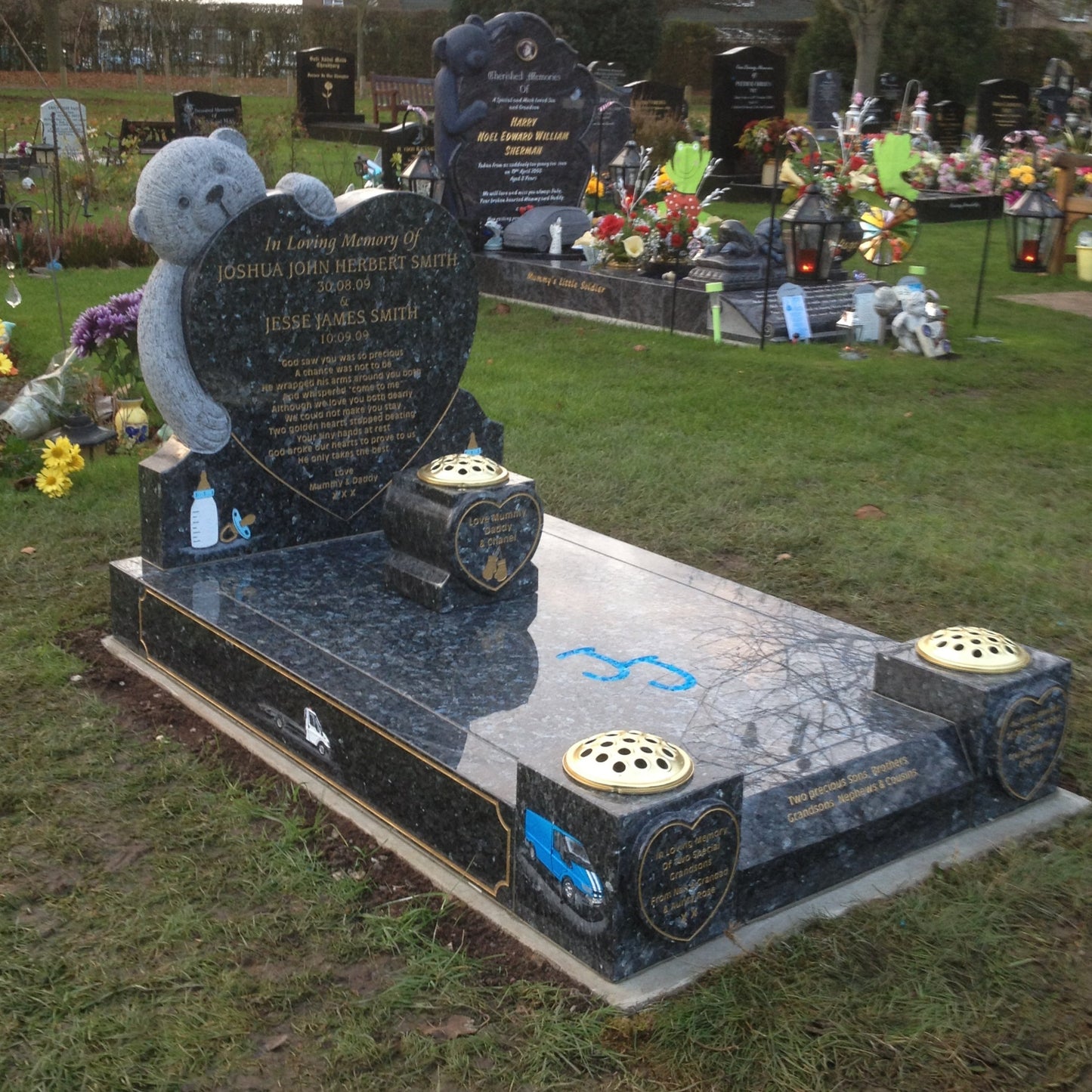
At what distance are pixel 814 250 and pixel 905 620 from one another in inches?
205

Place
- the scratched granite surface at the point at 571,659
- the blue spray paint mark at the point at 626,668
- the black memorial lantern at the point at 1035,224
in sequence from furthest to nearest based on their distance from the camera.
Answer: the black memorial lantern at the point at 1035,224, the blue spray paint mark at the point at 626,668, the scratched granite surface at the point at 571,659

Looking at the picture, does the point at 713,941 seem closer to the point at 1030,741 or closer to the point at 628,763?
the point at 628,763

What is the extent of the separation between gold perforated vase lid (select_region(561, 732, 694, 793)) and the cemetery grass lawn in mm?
486

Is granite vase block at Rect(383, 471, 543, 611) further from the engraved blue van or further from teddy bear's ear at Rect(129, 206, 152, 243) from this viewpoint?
the engraved blue van

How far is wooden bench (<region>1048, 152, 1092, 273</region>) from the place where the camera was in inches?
568

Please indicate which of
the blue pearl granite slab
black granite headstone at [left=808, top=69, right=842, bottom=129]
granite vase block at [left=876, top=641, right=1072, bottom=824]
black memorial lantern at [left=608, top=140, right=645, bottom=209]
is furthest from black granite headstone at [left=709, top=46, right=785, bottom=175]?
granite vase block at [left=876, top=641, right=1072, bottom=824]

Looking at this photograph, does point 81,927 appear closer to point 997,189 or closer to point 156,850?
point 156,850

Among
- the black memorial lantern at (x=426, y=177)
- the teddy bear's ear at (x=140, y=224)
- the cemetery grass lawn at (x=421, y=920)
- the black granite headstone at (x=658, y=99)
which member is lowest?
the cemetery grass lawn at (x=421, y=920)

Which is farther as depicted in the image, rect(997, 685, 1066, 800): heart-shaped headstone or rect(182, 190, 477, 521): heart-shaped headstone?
rect(182, 190, 477, 521): heart-shaped headstone

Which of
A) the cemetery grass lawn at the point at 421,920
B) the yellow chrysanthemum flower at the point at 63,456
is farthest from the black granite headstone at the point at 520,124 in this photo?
the cemetery grass lawn at the point at 421,920

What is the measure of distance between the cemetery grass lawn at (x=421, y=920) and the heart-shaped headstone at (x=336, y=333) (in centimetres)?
106

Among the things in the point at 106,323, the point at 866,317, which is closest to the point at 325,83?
the point at 866,317

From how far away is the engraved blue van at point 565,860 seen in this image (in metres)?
3.22

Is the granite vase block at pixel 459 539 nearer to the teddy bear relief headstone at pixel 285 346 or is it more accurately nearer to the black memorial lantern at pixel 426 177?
the teddy bear relief headstone at pixel 285 346
